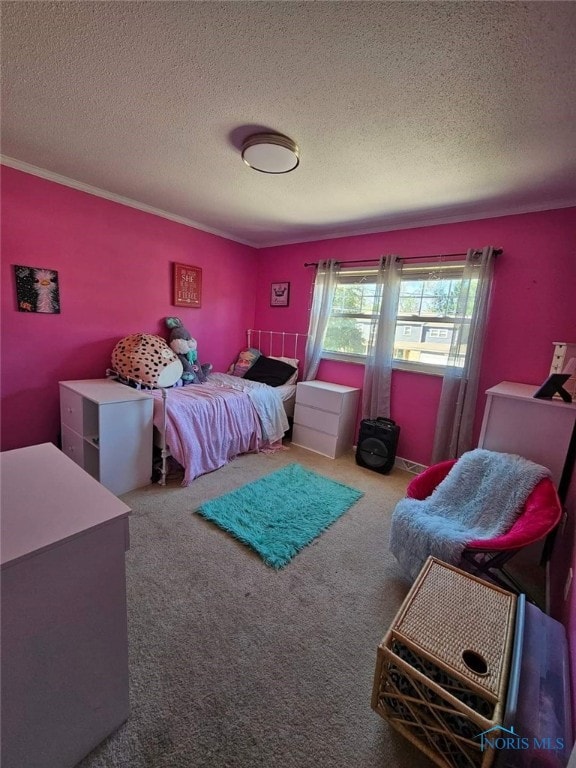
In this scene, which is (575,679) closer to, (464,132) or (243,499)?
(243,499)

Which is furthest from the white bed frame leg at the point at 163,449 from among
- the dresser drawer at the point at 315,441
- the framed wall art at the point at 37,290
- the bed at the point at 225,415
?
the dresser drawer at the point at 315,441

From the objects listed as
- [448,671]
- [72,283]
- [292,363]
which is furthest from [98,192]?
[448,671]

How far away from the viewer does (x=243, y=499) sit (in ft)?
7.61

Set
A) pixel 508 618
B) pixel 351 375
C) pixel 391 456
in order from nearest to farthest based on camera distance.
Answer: pixel 508 618 → pixel 391 456 → pixel 351 375

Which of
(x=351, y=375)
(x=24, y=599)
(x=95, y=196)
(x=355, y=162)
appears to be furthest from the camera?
(x=351, y=375)

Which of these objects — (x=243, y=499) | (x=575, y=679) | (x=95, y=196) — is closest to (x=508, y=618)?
(x=575, y=679)

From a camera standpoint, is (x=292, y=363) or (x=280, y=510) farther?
(x=292, y=363)

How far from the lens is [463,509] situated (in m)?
1.75

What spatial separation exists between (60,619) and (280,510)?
1.54m

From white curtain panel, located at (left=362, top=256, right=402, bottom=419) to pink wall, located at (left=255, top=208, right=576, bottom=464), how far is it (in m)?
0.12

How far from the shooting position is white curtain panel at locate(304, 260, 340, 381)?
3484 millimetres

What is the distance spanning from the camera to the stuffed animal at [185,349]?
10.7 feet

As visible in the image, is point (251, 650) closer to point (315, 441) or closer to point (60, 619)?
point (60, 619)

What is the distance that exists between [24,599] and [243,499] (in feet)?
5.40
